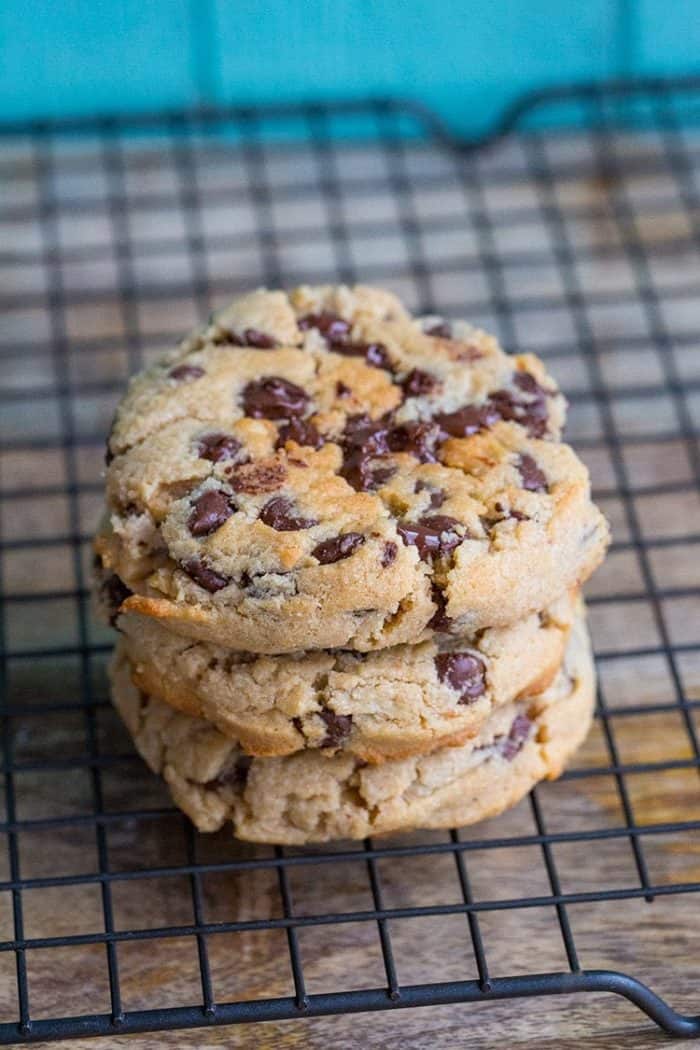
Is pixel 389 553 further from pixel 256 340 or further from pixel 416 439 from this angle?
pixel 256 340

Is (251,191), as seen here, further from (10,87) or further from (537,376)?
(537,376)

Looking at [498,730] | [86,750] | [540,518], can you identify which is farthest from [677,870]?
[86,750]

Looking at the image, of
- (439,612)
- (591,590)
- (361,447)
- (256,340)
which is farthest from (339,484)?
(591,590)

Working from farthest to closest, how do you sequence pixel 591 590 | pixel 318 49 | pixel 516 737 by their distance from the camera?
pixel 318 49, pixel 591 590, pixel 516 737

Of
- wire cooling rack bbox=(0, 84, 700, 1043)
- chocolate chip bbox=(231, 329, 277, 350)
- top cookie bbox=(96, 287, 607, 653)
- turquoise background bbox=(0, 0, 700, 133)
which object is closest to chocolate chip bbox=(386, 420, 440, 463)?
top cookie bbox=(96, 287, 607, 653)

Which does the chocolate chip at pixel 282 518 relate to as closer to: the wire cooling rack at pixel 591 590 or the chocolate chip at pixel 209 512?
the chocolate chip at pixel 209 512
